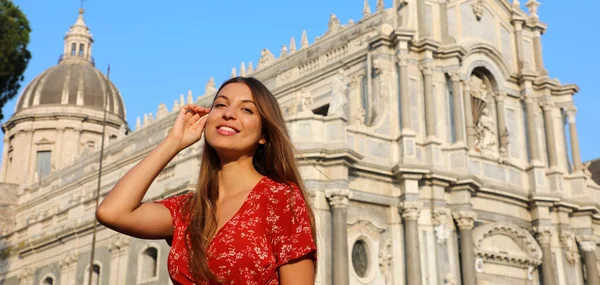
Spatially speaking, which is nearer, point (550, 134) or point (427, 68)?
point (427, 68)

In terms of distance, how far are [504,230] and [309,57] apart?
31.2 feet

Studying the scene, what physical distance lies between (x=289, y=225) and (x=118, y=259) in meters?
25.4

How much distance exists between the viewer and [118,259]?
2725 cm

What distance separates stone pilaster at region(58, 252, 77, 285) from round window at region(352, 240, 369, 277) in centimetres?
1259

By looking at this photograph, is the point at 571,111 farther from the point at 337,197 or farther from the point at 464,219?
the point at 337,197

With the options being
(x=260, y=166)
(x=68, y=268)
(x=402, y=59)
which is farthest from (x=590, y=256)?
(x=260, y=166)

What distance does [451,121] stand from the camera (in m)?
26.4

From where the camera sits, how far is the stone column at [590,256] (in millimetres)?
27750

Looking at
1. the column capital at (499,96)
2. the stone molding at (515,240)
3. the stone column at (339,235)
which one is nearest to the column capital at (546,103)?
the column capital at (499,96)

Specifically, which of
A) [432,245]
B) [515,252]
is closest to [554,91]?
[515,252]

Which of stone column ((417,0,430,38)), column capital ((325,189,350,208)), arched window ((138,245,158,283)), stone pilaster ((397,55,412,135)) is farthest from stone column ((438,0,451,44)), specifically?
arched window ((138,245,158,283))

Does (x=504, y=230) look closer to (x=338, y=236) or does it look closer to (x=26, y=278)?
(x=338, y=236)

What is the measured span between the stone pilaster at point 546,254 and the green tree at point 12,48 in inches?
704

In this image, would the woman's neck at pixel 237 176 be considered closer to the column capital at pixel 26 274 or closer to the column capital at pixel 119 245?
the column capital at pixel 119 245
